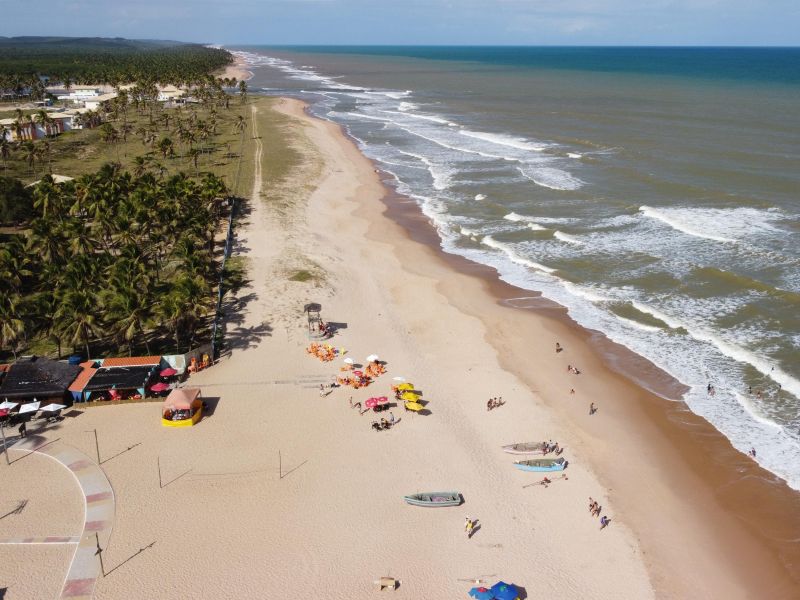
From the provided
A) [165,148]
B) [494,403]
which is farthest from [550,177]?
[165,148]

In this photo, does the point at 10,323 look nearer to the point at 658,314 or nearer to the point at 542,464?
the point at 542,464

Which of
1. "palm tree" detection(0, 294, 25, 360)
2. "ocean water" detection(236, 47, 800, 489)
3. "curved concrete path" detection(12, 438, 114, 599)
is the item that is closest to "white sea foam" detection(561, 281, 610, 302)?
"ocean water" detection(236, 47, 800, 489)

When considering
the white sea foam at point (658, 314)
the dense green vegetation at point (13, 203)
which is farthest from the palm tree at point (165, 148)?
the white sea foam at point (658, 314)

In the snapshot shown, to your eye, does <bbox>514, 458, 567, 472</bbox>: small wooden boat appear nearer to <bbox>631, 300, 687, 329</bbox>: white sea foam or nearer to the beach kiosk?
the beach kiosk

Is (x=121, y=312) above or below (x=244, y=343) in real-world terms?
above

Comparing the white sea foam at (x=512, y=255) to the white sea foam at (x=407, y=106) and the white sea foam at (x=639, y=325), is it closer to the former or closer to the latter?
the white sea foam at (x=639, y=325)

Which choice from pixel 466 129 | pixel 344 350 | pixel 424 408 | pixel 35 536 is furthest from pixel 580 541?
pixel 466 129

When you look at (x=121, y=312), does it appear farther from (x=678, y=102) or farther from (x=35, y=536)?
(x=678, y=102)
